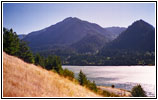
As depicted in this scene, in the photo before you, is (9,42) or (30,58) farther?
(30,58)

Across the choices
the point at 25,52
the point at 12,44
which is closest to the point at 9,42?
the point at 12,44

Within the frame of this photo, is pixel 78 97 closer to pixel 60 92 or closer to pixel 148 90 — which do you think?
pixel 60 92

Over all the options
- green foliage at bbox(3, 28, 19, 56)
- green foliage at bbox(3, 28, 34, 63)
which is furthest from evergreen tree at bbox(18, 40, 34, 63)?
green foliage at bbox(3, 28, 19, 56)

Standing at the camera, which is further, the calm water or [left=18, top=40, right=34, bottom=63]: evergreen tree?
the calm water

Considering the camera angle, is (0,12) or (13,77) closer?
(13,77)

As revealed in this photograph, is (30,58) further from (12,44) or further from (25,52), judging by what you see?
(12,44)

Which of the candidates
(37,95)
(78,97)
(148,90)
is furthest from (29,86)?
(148,90)

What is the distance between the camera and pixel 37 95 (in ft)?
36.8

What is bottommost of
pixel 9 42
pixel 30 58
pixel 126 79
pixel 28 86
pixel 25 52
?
pixel 126 79

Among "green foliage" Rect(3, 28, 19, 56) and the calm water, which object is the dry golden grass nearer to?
"green foliage" Rect(3, 28, 19, 56)

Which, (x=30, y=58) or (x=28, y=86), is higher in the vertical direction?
(x=30, y=58)

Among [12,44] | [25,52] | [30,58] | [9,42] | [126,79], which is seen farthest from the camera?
[126,79]

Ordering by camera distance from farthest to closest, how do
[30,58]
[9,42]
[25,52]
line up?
[30,58]
[25,52]
[9,42]

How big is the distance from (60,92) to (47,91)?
0.87 m
